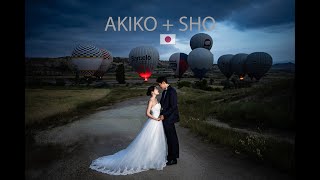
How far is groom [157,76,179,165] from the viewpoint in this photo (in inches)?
231

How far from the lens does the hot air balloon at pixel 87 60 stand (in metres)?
12.2

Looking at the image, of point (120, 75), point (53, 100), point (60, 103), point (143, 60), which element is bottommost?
point (60, 103)

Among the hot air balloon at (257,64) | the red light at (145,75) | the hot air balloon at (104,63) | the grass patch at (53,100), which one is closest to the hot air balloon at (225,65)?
the hot air balloon at (257,64)

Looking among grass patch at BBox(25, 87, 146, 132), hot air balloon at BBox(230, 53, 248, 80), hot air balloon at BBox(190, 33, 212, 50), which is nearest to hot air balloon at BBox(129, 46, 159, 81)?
grass patch at BBox(25, 87, 146, 132)

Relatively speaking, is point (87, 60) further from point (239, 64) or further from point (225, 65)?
point (239, 64)

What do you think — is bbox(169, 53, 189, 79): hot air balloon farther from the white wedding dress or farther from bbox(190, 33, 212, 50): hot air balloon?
the white wedding dress

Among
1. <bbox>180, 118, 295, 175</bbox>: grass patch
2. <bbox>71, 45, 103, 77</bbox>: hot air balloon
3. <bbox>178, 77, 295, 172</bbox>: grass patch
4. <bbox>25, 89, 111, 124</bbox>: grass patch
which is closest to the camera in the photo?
<bbox>180, 118, 295, 175</bbox>: grass patch

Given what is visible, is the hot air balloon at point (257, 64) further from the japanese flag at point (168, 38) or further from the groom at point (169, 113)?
the groom at point (169, 113)

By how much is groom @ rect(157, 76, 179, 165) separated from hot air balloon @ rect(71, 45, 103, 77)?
6.69 metres

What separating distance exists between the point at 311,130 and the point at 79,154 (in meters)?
5.41

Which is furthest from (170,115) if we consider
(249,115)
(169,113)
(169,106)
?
(249,115)

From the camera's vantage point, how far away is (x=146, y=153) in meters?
5.91

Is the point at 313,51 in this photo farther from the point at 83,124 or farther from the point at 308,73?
the point at 83,124

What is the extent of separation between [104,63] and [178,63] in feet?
12.4
